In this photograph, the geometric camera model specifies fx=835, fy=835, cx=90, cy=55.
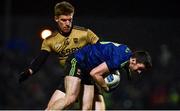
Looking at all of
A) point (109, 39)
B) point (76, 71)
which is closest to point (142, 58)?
point (76, 71)

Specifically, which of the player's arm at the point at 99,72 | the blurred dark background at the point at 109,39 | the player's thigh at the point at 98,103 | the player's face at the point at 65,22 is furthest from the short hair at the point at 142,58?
the blurred dark background at the point at 109,39

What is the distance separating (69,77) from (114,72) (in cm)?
52

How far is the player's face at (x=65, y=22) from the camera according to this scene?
9.47 meters

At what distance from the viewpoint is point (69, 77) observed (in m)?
9.38

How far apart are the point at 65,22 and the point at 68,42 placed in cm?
26

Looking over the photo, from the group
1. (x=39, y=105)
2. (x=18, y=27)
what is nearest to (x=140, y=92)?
(x=39, y=105)

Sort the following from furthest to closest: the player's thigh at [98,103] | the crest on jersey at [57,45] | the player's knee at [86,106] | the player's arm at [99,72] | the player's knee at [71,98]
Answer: the player's thigh at [98,103] → the crest on jersey at [57,45] → the player's knee at [86,106] → the player's knee at [71,98] → the player's arm at [99,72]

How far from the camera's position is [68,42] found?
31.7 ft

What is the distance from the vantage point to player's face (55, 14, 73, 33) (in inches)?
373

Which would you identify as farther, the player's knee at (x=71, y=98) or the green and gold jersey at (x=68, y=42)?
the green and gold jersey at (x=68, y=42)

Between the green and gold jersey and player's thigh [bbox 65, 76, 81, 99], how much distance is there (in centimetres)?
40

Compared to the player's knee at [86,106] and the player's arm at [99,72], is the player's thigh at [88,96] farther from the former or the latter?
the player's arm at [99,72]

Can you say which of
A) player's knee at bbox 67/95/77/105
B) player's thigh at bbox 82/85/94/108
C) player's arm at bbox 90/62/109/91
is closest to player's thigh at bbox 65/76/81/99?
player's knee at bbox 67/95/77/105

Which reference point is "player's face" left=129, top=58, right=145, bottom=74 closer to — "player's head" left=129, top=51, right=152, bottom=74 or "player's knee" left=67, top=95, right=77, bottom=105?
"player's head" left=129, top=51, right=152, bottom=74
